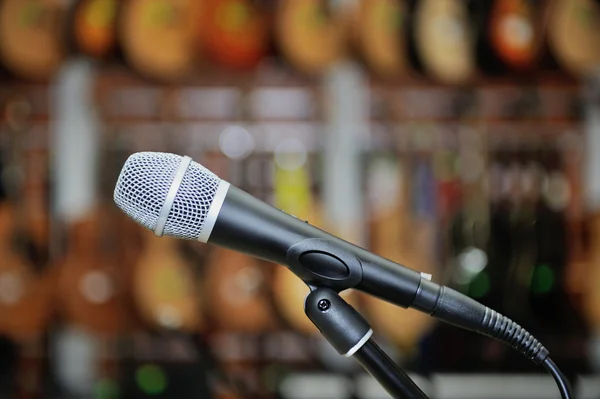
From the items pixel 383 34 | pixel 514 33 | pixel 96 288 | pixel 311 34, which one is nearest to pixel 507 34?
pixel 514 33

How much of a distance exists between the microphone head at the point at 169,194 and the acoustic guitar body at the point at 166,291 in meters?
1.54

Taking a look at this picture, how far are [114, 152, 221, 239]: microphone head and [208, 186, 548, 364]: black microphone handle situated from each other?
0.06ft

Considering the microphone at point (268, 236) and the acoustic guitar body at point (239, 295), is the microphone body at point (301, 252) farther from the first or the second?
the acoustic guitar body at point (239, 295)

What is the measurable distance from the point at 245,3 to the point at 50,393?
1.26m

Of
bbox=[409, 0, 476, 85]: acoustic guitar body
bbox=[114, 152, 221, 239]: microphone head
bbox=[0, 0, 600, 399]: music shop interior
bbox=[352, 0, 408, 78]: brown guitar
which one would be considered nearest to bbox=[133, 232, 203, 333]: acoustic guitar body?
bbox=[0, 0, 600, 399]: music shop interior

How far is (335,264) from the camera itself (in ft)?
2.11

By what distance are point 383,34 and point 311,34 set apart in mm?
208

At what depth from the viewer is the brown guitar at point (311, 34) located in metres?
2.22

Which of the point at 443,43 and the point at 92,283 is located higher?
the point at 443,43

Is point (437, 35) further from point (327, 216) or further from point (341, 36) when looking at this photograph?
point (327, 216)

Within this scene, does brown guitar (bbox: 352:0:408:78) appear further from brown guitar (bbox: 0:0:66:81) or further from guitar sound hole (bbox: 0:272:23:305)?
guitar sound hole (bbox: 0:272:23:305)

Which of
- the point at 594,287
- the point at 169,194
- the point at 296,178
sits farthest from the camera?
the point at 296,178

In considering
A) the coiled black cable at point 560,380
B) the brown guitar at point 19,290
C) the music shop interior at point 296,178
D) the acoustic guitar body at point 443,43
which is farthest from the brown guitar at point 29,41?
the coiled black cable at point 560,380

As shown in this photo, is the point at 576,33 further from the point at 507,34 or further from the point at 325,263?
the point at 325,263
